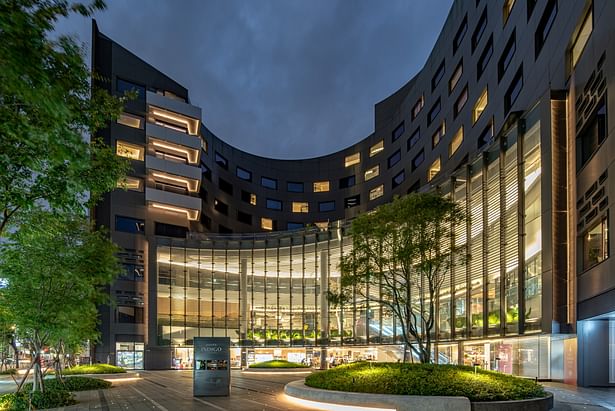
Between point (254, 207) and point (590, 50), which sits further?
point (254, 207)

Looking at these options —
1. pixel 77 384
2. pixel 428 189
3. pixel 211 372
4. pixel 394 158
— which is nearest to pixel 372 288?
pixel 428 189

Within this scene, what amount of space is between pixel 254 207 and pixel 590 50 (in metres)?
59.9

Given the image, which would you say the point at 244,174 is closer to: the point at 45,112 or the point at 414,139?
the point at 414,139

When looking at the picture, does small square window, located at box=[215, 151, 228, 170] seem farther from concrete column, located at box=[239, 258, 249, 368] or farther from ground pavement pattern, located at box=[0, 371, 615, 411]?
ground pavement pattern, located at box=[0, 371, 615, 411]

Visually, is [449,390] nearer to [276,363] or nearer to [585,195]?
[585,195]

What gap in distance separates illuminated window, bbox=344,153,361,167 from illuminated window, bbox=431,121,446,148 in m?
27.2

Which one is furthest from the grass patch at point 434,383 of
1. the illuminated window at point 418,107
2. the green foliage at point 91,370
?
the illuminated window at point 418,107

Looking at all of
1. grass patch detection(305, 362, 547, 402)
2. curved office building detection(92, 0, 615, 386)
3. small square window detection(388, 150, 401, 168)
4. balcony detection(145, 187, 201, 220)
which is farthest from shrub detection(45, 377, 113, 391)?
small square window detection(388, 150, 401, 168)

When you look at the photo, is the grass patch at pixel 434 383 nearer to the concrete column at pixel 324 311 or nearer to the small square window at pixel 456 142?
the small square window at pixel 456 142

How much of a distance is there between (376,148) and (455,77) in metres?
26.8

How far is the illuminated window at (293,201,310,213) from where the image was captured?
3159 inches

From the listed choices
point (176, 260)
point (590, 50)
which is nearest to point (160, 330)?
point (176, 260)

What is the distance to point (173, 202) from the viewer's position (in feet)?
193

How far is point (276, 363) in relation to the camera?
45.7 m
